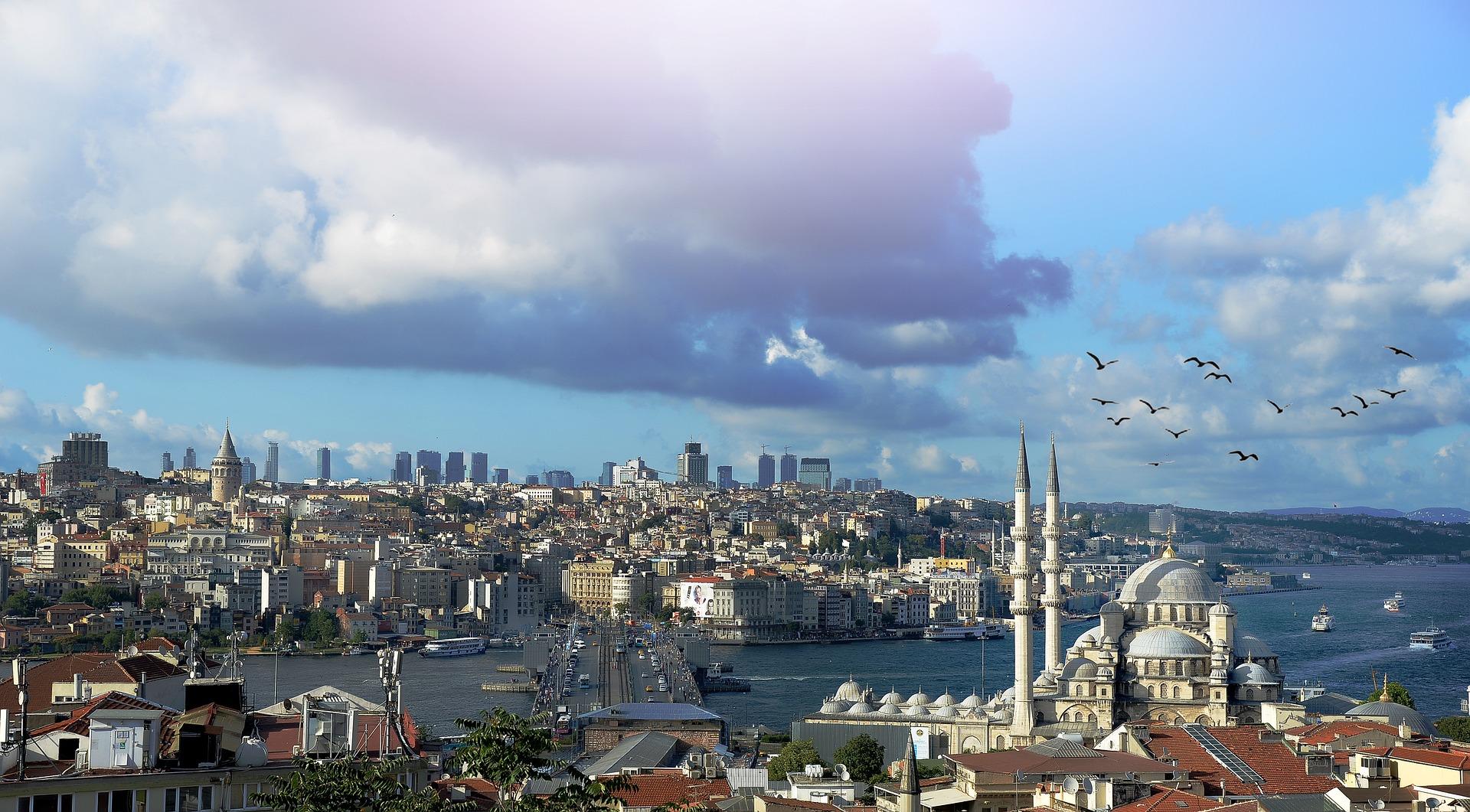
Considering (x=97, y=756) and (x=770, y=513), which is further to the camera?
(x=770, y=513)

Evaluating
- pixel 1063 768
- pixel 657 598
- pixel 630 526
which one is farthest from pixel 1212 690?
pixel 630 526

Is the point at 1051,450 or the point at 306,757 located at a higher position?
the point at 1051,450

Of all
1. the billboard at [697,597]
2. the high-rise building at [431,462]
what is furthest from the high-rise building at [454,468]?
the billboard at [697,597]

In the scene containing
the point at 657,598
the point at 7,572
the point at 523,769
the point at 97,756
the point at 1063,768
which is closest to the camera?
the point at 523,769

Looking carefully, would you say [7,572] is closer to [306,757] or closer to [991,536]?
[306,757]

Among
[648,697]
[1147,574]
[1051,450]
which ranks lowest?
[648,697]

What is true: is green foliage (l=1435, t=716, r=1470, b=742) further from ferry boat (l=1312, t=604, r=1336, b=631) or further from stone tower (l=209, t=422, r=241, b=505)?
stone tower (l=209, t=422, r=241, b=505)

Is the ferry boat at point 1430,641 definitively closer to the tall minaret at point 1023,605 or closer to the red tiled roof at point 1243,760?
the tall minaret at point 1023,605
